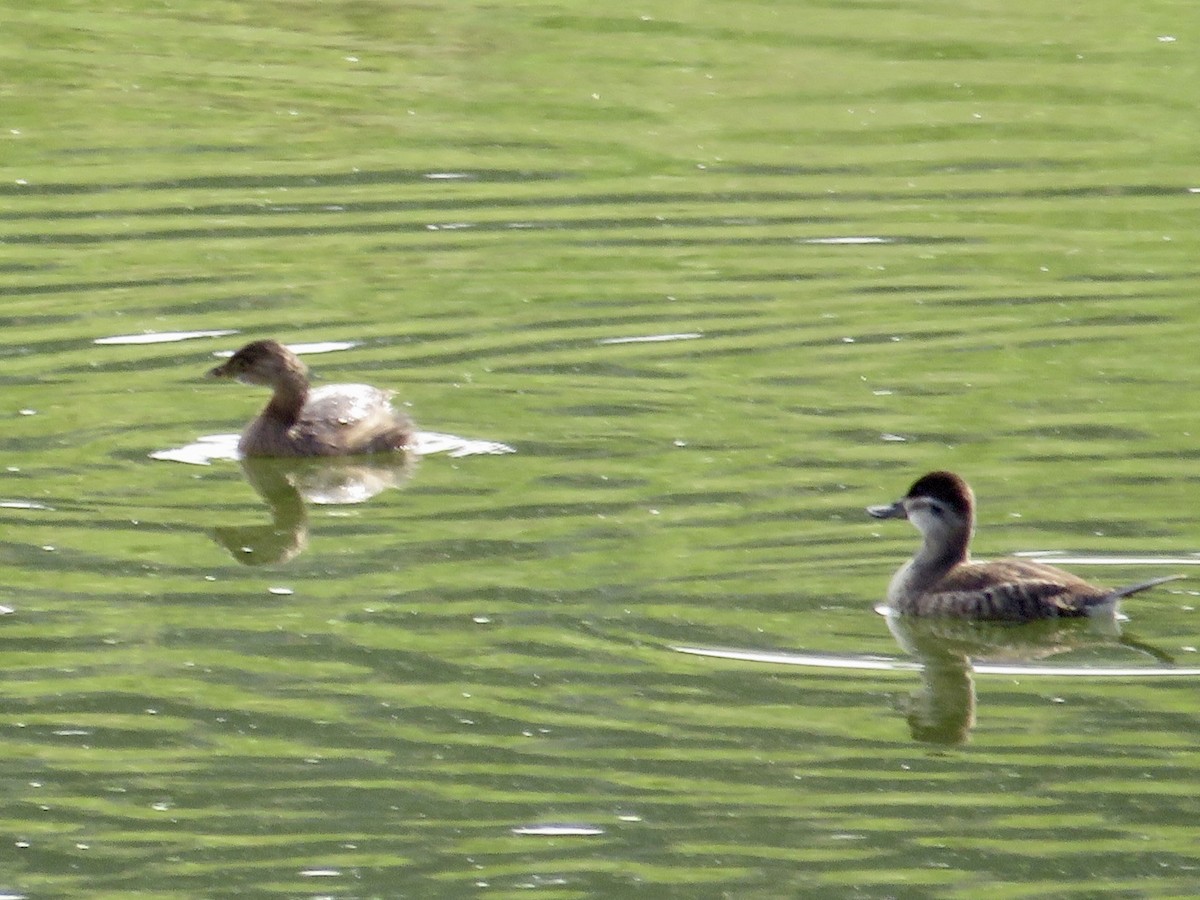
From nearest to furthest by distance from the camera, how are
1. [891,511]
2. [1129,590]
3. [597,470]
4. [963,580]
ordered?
[1129,590]
[963,580]
[891,511]
[597,470]

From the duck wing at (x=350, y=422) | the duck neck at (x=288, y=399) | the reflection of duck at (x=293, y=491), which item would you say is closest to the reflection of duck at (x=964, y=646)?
the reflection of duck at (x=293, y=491)

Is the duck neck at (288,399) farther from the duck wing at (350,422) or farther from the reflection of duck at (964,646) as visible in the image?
the reflection of duck at (964,646)

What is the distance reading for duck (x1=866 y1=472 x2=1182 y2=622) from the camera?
9.50m

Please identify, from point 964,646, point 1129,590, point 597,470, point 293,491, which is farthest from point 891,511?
point 293,491

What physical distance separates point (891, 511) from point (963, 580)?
56 cm

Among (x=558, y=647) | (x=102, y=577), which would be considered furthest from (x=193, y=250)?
(x=558, y=647)

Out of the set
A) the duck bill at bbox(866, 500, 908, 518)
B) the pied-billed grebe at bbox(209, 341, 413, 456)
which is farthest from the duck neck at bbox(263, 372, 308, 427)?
the duck bill at bbox(866, 500, 908, 518)

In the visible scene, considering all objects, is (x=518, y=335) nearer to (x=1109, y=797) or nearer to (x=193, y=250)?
(x=193, y=250)

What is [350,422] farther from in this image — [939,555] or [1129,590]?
[1129,590]

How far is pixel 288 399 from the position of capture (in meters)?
12.6

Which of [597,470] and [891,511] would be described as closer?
[891,511]

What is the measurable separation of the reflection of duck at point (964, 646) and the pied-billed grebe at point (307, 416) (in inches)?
127

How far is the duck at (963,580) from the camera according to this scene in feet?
31.2

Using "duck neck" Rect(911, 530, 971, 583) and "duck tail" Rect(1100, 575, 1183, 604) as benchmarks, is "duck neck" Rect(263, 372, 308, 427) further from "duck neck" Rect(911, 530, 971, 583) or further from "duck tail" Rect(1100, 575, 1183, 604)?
"duck tail" Rect(1100, 575, 1183, 604)
